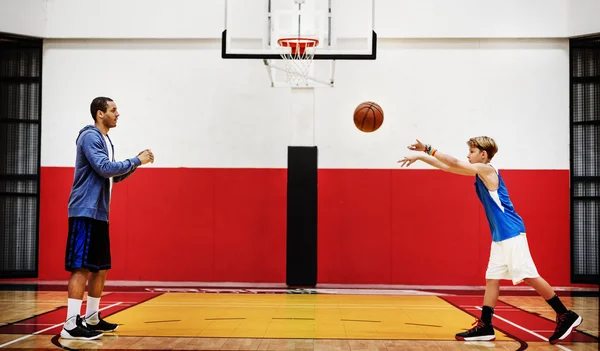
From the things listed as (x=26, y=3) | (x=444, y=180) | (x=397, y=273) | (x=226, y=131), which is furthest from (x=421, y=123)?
(x=26, y=3)

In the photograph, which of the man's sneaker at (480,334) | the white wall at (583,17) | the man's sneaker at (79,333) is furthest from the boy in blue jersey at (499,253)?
the white wall at (583,17)

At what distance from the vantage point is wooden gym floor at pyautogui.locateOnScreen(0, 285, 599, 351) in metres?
4.79

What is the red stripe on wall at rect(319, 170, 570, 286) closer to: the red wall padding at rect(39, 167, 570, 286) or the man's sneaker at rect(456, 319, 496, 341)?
the red wall padding at rect(39, 167, 570, 286)

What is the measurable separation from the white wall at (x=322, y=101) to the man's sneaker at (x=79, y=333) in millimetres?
5097

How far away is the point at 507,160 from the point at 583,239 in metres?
1.66

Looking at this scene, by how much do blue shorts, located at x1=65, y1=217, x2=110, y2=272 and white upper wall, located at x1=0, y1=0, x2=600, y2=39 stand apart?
5.48 metres

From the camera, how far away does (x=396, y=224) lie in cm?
967

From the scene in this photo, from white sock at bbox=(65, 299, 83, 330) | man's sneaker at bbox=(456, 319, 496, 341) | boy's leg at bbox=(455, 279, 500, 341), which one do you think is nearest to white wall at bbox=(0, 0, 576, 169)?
boy's leg at bbox=(455, 279, 500, 341)

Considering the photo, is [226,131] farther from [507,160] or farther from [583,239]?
[583,239]

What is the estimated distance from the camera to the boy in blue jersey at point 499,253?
16.4 ft

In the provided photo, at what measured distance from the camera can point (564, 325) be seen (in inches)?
198

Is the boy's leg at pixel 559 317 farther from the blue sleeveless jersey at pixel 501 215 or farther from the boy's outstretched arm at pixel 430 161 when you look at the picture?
the boy's outstretched arm at pixel 430 161

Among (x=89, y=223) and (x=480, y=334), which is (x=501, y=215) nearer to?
(x=480, y=334)

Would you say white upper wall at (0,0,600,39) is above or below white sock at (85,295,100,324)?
above
